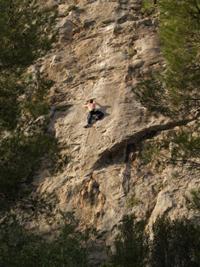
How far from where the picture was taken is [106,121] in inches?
838

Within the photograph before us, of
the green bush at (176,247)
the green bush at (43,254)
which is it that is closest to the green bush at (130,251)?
the green bush at (176,247)

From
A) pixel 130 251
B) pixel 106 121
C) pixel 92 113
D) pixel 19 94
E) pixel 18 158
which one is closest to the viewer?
pixel 18 158

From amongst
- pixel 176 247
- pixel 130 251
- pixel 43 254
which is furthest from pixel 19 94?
pixel 176 247

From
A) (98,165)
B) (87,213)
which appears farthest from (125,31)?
(87,213)

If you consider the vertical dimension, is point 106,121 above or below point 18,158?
below

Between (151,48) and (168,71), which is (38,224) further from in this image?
(151,48)

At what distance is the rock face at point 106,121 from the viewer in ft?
60.4

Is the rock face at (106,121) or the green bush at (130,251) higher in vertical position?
the green bush at (130,251)

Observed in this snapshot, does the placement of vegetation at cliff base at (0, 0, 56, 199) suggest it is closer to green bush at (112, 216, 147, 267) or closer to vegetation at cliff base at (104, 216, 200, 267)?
green bush at (112, 216, 147, 267)

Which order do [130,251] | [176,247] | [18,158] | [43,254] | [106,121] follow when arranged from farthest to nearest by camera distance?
[106,121] < [176,247] < [130,251] < [18,158] < [43,254]

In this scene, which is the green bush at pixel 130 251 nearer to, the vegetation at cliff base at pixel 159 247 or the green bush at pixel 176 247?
the vegetation at cliff base at pixel 159 247

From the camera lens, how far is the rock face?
1841cm

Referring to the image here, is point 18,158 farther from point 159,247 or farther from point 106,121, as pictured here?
point 106,121

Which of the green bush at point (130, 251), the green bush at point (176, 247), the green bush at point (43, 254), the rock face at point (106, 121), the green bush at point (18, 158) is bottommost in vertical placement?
the rock face at point (106, 121)
